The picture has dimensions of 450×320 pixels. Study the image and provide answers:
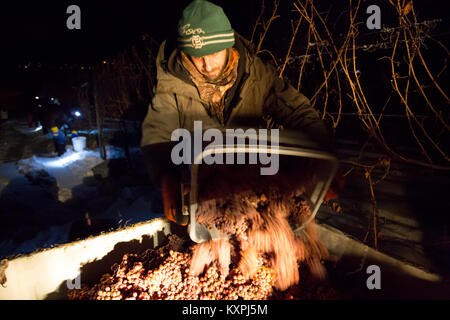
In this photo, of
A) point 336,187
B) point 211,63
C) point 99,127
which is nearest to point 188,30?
point 211,63

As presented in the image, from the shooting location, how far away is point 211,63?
70.4 inches

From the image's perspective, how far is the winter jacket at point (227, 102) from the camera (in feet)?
5.95

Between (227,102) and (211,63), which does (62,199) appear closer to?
(227,102)

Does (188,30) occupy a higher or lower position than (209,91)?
higher

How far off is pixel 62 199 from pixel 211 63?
5729mm

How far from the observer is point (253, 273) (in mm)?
1529

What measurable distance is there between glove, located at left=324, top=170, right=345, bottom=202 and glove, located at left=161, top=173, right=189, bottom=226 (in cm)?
101

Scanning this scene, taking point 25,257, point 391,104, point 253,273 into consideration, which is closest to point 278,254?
point 253,273

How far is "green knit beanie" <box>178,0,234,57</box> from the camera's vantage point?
163 cm

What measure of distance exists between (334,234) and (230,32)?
1.92 meters

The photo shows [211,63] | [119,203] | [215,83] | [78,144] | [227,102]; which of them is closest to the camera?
[211,63]

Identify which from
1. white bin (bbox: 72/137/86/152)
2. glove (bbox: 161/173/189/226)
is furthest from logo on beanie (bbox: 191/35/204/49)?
white bin (bbox: 72/137/86/152)

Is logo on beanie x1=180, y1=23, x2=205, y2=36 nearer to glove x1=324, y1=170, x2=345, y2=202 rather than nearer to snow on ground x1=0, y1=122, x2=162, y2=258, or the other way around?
glove x1=324, y1=170, x2=345, y2=202
